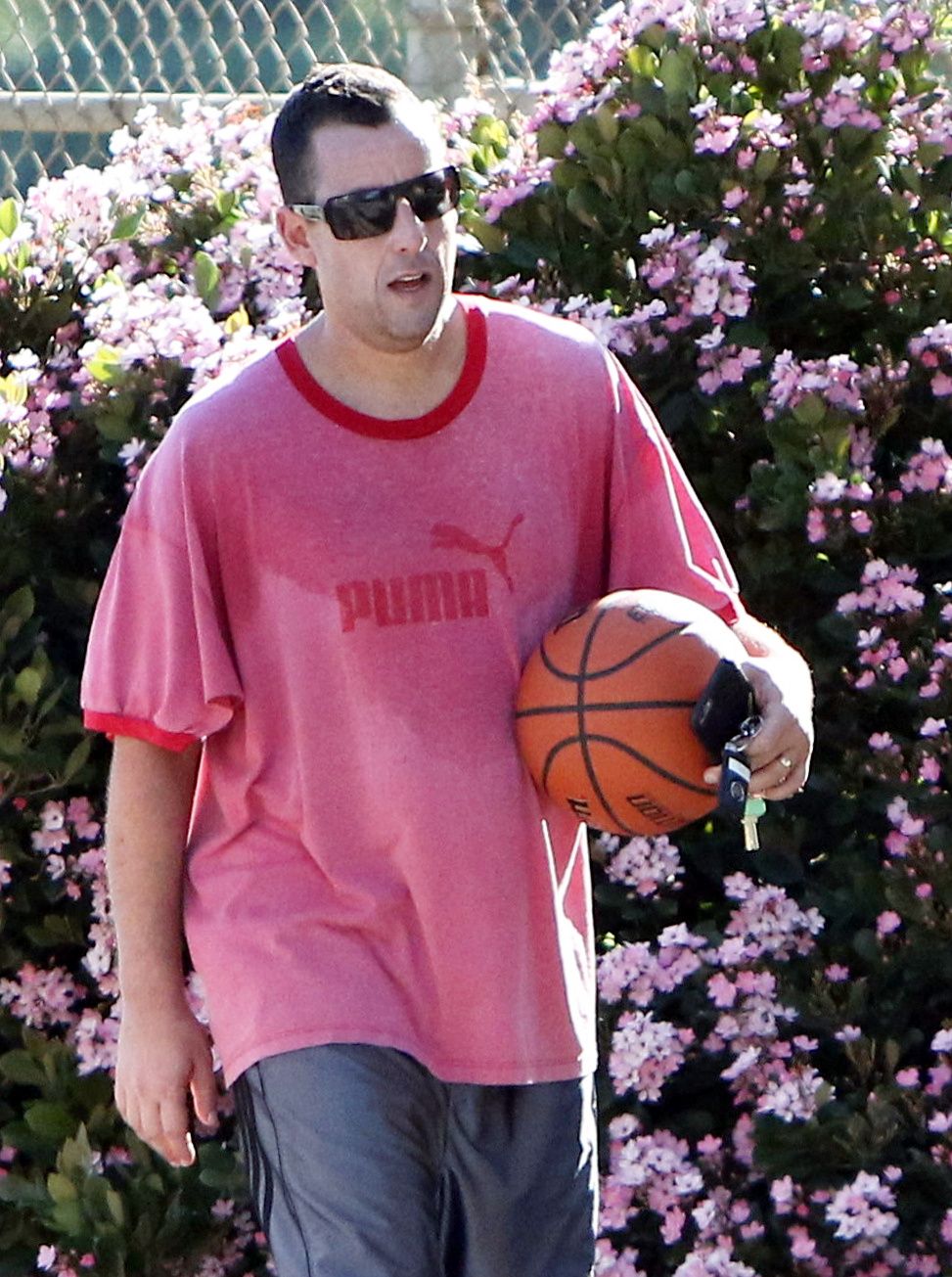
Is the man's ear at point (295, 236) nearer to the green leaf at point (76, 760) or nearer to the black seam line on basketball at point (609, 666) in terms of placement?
the black seam line on basketball at point (609, 666)

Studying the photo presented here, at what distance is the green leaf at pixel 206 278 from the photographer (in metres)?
4.96

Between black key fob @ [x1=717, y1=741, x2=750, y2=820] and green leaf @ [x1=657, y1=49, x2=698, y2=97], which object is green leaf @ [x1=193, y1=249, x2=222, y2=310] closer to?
green leaf @ [x1=657, y1=49, x2=698, y2=97]

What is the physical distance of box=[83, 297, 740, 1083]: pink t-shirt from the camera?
321cm

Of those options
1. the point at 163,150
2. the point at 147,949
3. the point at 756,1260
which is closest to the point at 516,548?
the point at 147,949

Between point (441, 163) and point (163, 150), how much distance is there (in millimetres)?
2206

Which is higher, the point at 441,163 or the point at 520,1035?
the point at 441,163

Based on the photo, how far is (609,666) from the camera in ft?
10.6

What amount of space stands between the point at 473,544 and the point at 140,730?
1.75ft

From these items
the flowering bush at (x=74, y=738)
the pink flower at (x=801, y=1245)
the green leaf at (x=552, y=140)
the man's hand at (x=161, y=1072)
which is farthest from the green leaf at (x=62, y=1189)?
the green leaf at (x=552, y=140)

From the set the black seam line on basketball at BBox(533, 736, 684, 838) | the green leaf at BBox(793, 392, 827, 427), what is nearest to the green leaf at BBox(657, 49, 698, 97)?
the green leaf at BBox(793, 392, 827, 427)

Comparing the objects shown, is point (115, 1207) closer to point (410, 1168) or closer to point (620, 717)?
point (410, 1168)

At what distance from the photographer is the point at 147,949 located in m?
3.29

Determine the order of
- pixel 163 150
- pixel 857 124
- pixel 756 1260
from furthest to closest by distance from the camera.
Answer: pixel 163 150 → pixel 857 124 → pixel 756 1260

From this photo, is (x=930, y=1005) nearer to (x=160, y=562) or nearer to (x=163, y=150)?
(x=160, y=562)
